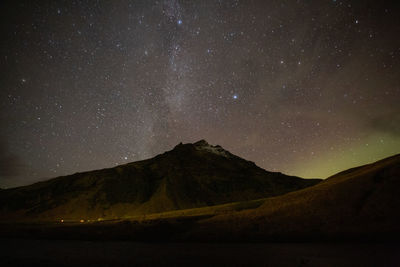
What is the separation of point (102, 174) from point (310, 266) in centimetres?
14142

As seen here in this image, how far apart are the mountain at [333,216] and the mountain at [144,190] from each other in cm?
7387

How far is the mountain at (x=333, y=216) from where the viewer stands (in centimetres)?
3319

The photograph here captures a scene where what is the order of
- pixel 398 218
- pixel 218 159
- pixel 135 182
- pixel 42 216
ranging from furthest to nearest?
pixel 218 159, pixel 135 182, pixel 42 216, pixel 398 218

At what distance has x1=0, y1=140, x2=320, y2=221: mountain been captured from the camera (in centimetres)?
11431

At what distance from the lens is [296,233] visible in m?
37.2

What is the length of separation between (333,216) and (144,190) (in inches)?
4200

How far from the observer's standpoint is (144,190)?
129500 millimetres

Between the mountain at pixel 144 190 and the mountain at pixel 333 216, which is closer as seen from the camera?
the mountain at pixel 333 216

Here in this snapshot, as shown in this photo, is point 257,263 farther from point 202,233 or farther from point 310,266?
point 202,233

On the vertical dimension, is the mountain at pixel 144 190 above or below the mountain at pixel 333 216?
above

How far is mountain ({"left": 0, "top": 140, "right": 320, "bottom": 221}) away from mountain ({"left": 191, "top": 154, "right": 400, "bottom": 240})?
73866mm

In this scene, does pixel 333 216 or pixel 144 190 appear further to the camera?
pixel 144 190

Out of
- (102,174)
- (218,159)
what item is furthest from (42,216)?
(218,159)

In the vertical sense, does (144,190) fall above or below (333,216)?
above
